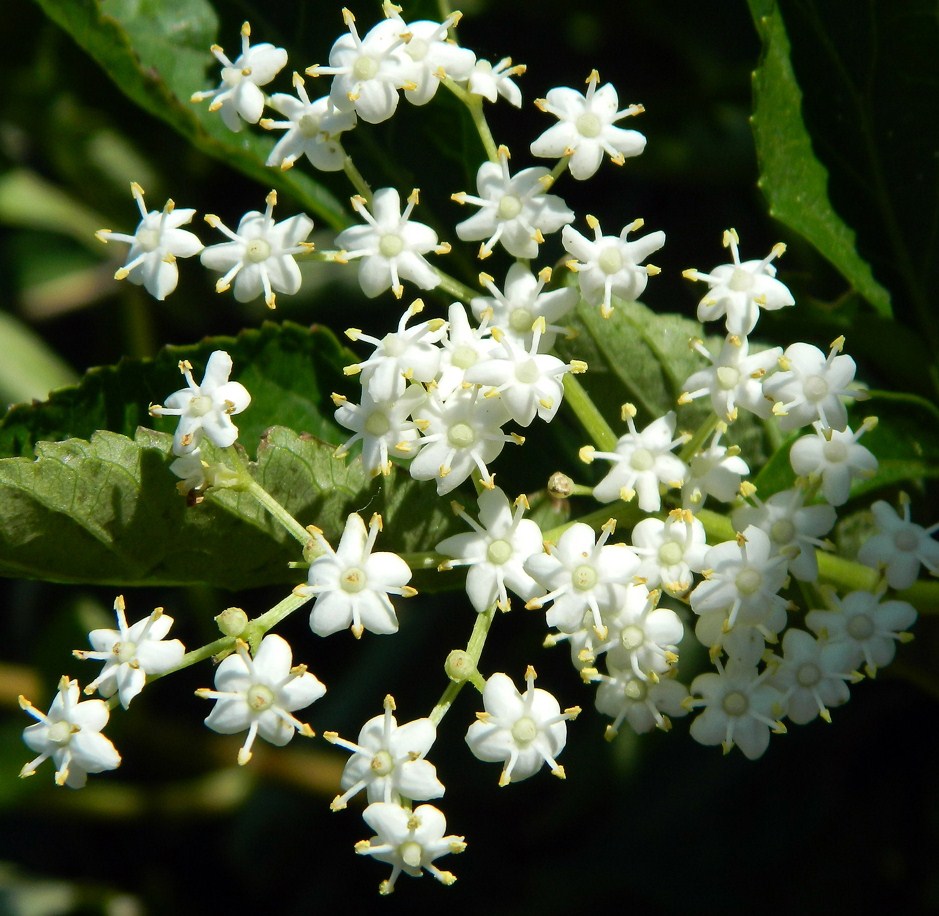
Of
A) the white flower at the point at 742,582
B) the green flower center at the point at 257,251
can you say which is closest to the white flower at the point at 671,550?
the white flower at the point at 742,582

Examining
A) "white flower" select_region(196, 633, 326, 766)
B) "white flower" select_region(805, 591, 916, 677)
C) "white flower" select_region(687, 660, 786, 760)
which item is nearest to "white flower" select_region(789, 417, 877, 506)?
"white flower" select_region(805, 591, 916, 677)

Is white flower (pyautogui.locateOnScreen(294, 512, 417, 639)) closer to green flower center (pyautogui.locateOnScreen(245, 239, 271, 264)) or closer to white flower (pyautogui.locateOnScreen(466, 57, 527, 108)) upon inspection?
green flower center (pyautogui.locateOnScreen(245, 239, 271, 264))

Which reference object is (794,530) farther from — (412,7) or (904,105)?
(412,7)

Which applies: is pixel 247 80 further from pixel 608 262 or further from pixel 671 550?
pixel 671 550

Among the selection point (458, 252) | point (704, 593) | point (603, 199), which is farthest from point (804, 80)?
point (603, 199)

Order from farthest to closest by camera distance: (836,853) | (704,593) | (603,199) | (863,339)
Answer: (603,199) → (836,853) → (863,339) → (704,593)

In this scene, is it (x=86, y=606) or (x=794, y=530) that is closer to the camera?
(x=794, y=530)
